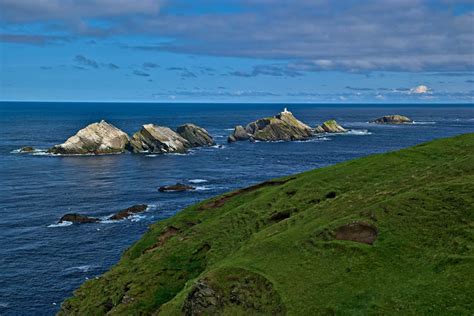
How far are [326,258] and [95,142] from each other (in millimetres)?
155089

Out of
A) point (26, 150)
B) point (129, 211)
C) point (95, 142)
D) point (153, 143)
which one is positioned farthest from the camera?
point (153, 143)

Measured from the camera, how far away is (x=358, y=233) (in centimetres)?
3578

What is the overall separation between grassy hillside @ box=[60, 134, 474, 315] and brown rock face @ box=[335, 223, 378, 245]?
0.08 metres

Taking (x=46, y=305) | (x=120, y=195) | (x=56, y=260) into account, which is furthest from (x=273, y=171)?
(x=46, y=305)

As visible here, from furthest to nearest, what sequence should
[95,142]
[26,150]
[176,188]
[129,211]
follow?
[26,150] → [95,142] → [176,188] → [129,211]

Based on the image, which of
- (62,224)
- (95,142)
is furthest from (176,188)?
(95,142)

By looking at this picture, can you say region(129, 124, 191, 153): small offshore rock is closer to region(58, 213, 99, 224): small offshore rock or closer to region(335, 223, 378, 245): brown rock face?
region(58, 213, 99, 224): small offshore rock

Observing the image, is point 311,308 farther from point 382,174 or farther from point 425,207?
point 382,174

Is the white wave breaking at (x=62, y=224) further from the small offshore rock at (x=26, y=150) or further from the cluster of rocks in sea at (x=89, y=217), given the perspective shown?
the small offshore rock at (x=26, y=150)

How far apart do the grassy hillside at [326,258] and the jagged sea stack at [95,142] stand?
420 ft

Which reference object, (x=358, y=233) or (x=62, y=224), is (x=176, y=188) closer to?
(x=62, y=224)

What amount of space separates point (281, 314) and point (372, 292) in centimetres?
565

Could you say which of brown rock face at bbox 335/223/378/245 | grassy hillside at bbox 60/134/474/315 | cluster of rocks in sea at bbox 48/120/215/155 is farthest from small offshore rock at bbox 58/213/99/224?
cluster of rocks in sea at bbox 48/120/215/155

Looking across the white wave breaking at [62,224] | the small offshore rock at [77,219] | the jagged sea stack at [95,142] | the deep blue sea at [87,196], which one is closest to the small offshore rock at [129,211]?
the deep blue sea at [87,196]
